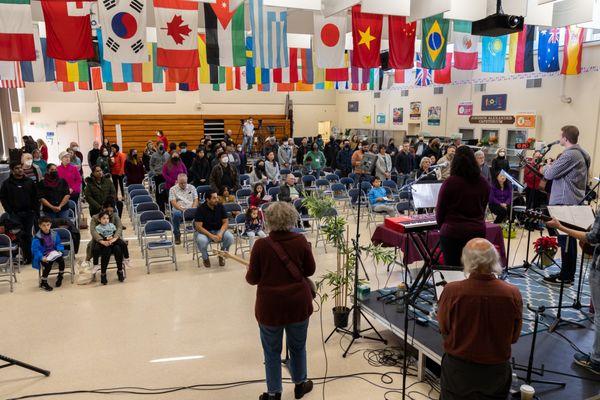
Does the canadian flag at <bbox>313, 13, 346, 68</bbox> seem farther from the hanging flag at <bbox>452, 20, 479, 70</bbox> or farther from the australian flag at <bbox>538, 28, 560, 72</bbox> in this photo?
the australian flag at <bbox>538, 28, 560, 72</bbox>

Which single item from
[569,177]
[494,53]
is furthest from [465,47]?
[569,177]

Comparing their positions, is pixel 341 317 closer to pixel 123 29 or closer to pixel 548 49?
pixel 123 29

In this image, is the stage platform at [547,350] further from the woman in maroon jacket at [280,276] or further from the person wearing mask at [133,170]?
the person wearing mask at [133,170]

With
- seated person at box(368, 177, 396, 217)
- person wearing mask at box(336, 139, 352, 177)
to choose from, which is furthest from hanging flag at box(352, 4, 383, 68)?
person wearing mask at box(336, 139, 352, 177)

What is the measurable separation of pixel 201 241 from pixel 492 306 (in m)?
6.00

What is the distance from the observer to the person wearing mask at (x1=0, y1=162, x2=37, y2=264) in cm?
755

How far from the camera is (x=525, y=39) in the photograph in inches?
446

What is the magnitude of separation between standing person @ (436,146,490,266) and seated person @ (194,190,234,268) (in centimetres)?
452

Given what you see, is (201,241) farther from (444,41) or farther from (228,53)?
(444,41)

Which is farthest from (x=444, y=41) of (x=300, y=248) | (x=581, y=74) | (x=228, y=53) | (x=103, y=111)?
(x=103, y=111)

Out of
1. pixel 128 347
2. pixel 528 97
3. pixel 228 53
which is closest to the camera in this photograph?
pixel 128 347

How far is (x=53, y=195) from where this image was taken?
8352 millimetres

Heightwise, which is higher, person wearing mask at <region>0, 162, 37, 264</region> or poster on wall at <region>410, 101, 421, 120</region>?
poster on wall at <region>410, 101, 421, 120</region>

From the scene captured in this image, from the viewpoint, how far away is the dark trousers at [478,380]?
277 centimetres
